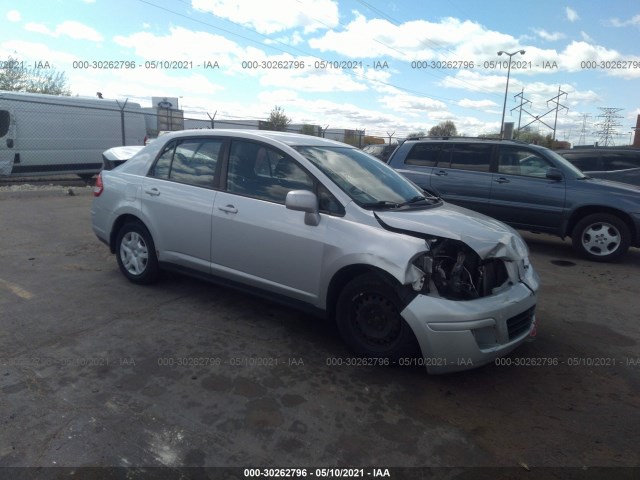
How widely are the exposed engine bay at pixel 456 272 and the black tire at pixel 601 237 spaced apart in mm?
4422

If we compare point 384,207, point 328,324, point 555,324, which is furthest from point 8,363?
point 555,324

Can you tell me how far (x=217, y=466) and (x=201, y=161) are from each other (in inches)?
115

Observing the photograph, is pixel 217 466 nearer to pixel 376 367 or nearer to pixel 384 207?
pixel 376 367

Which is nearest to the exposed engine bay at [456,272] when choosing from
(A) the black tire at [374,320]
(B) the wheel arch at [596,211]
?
(A) the black tire at [374,320]

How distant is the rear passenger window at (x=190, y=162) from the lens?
451cm

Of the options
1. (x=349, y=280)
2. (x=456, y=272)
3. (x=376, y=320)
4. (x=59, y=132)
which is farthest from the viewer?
(x=59, y=132)

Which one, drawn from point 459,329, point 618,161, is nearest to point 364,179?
point 459,329

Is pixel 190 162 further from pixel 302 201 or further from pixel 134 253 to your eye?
pixel 302 201

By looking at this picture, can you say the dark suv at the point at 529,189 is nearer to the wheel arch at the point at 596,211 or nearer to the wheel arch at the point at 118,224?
the wheel arch at the point at 596,211

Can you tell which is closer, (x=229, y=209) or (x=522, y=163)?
(x=229, y=209)

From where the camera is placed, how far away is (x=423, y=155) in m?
8.61

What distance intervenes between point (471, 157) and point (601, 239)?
2.39 meters

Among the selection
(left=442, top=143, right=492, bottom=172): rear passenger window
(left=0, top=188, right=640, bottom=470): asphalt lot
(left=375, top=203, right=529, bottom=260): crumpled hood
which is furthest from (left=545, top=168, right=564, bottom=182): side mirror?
(left=375, top=203, right=529, bottom=260): crumpled hood

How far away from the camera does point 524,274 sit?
3818 mm
